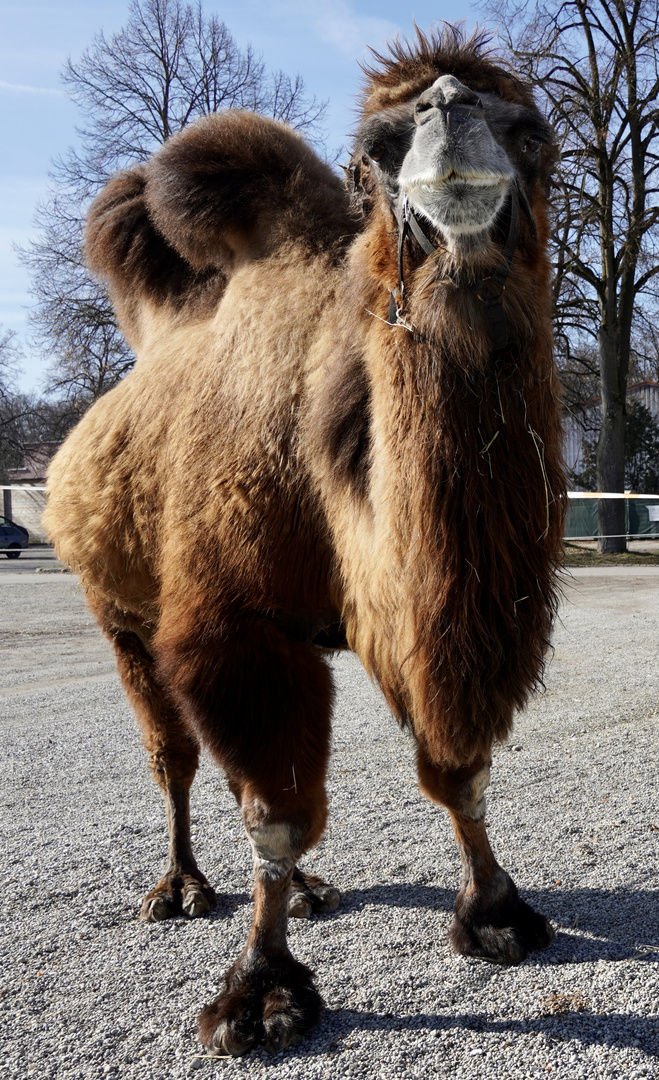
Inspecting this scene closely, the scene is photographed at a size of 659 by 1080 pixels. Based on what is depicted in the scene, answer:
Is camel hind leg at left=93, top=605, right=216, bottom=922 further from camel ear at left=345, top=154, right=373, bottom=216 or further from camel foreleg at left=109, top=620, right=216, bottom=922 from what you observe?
camel ear at left=345, top=154, right=373, bottom=216

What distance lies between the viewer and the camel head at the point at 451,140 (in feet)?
7.28

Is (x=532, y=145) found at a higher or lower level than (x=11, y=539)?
higher

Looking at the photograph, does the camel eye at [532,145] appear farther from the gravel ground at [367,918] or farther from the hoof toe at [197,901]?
the hoof toe at [197,901]

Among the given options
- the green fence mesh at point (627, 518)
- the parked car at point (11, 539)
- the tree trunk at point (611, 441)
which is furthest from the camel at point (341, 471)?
the parked car at point (11, 539)

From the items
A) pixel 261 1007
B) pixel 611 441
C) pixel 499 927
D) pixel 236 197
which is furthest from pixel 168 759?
pixel 611 441

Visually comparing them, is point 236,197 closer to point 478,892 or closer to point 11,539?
point 478,892

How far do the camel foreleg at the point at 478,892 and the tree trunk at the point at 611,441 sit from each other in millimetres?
20389

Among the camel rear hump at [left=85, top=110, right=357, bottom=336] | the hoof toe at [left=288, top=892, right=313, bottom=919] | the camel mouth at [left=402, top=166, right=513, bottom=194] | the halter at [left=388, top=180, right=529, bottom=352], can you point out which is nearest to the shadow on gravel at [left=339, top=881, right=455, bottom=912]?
the hoof toe at [left=288, top=892, right=313, bottom=919]

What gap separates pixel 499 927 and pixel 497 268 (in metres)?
2.24

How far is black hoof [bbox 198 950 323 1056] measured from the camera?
2.67m

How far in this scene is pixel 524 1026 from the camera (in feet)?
8.79

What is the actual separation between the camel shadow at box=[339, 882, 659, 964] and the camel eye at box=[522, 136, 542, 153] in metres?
2.62

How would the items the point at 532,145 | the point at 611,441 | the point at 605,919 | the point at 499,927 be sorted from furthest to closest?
the point at 611,441 < the point at 605,919 < the point at 499,927 < the point at 532,145

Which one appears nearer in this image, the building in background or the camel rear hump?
the camel rear hump
